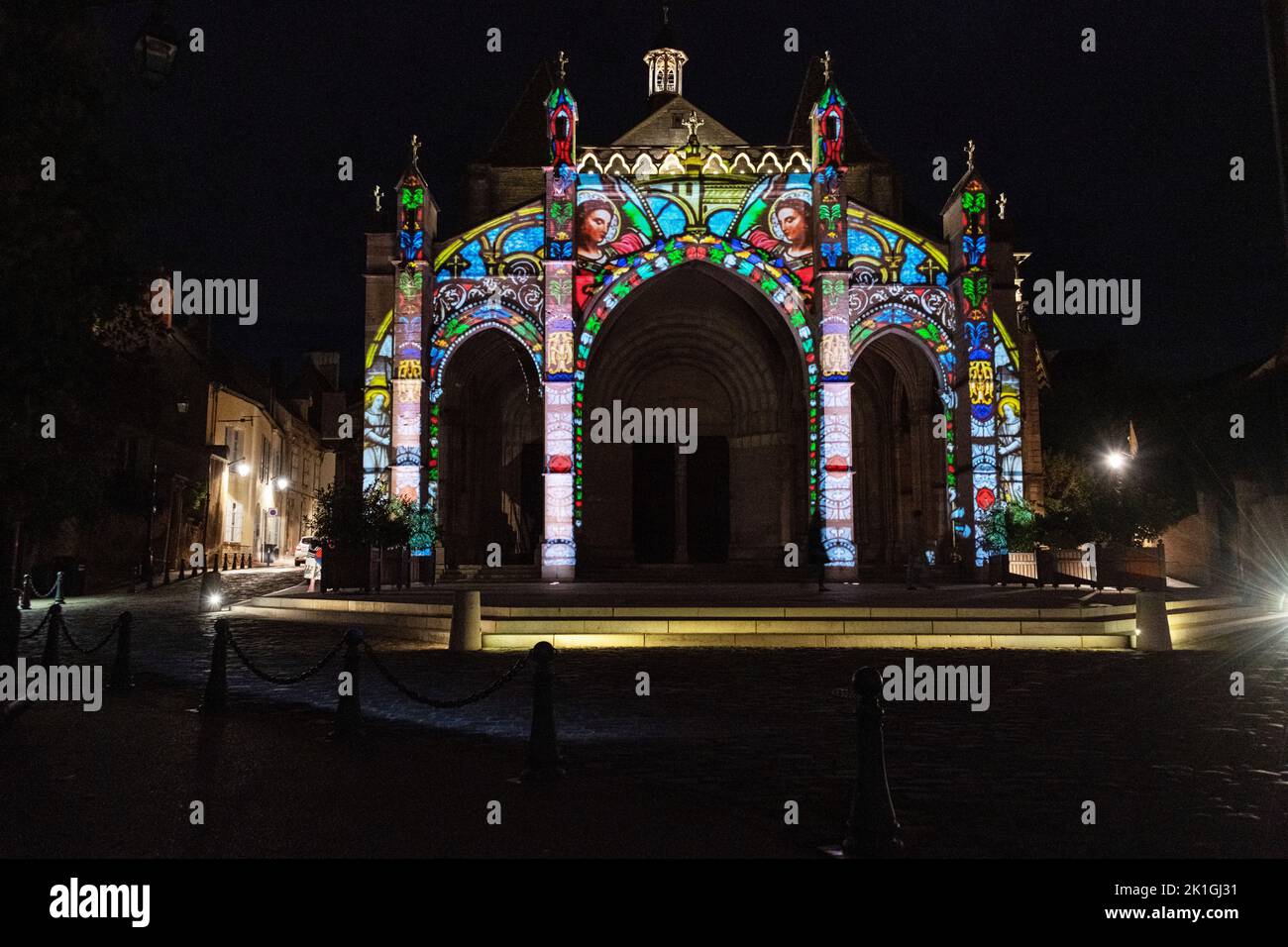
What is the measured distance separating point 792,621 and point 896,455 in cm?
1496

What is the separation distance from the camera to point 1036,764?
5805 mm

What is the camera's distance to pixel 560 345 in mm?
21969

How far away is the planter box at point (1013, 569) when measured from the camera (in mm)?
19656

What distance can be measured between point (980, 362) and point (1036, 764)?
18.5 m

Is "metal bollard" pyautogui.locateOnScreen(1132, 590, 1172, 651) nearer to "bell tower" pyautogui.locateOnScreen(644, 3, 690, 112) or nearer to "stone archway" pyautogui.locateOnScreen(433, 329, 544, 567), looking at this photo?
"stone archway" pyautogui.locateOnScreen(433, 329, 544, 567)

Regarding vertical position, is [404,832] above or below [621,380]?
below

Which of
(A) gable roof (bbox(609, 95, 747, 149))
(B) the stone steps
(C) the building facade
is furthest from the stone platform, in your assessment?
(C) the building facade

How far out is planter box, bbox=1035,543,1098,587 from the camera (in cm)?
1788

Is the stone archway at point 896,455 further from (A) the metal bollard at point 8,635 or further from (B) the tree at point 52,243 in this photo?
(A) the metal bollard at point 8,635

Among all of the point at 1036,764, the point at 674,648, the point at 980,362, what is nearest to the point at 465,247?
the point at 980,362

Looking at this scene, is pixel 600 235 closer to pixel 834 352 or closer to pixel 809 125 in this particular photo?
pixel 834 352

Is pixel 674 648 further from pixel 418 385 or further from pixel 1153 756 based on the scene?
pixel 418 385

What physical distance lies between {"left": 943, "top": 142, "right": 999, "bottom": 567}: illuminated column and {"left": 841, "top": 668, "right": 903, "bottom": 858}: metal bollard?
62.8 feet

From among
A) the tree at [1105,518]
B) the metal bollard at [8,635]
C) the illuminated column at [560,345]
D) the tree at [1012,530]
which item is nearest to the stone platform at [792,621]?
the tree at [1105,518]
